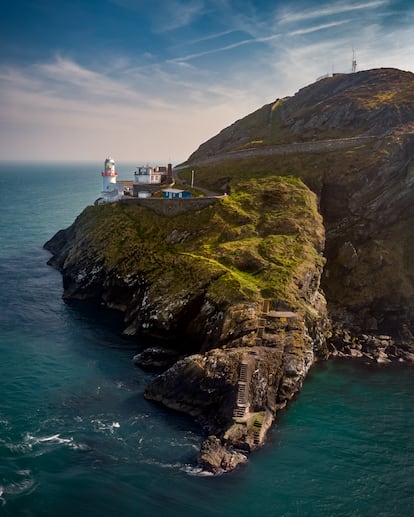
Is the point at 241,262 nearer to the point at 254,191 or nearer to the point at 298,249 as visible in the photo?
the point at 298,249

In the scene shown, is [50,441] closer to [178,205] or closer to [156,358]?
[156,358]

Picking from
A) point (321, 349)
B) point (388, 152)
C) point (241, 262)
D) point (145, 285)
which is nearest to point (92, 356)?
point (145, 285)

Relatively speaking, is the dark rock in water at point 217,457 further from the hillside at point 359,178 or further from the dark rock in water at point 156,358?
the hillside at point 359,178

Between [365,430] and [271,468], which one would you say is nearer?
[271,468]

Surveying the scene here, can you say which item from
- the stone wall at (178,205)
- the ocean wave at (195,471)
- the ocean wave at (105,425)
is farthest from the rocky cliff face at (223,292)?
the ocean wave at (105,425)

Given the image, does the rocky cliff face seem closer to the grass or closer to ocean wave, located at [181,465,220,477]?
the grass

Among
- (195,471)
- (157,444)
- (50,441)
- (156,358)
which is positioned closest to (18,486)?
(50,441)
